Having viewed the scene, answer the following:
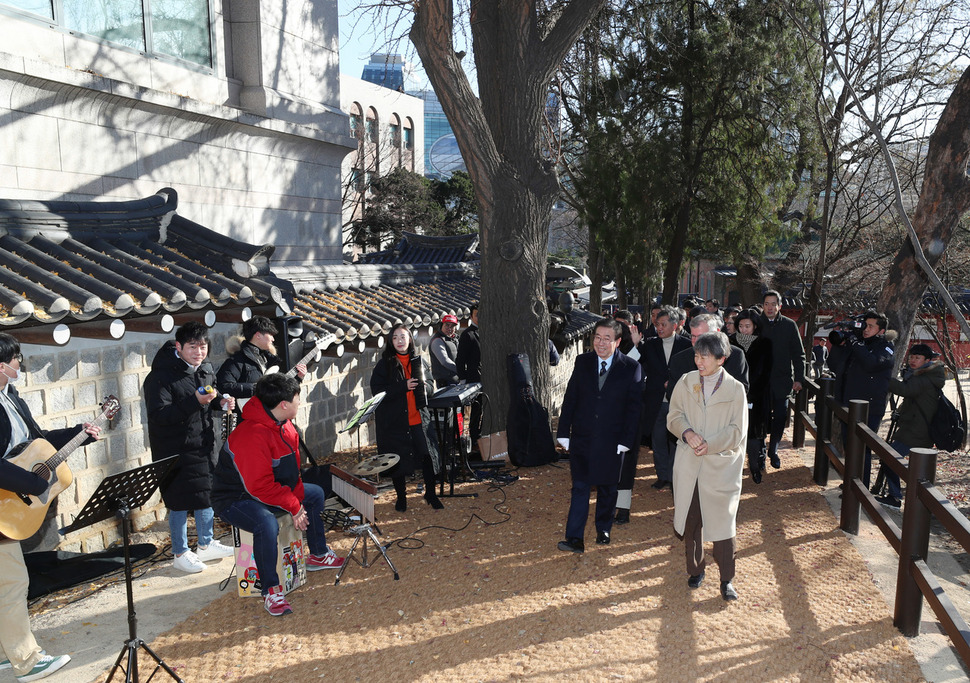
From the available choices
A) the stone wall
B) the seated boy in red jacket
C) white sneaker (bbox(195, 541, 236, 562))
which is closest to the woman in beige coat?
the seated boy in red jacket

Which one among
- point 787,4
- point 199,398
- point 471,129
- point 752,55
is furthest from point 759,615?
point 752,55

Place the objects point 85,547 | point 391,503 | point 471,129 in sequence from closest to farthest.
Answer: point 85,547, point 391,503, point 471,129

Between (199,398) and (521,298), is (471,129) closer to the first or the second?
(521,298)

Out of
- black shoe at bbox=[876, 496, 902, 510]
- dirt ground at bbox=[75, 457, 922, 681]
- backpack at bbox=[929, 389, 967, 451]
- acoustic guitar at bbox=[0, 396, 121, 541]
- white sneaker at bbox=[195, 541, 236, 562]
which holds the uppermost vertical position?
acoustic guitar at bbox=[0, 396, 121, 541]

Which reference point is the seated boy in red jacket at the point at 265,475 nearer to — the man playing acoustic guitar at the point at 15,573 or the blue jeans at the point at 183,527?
the blue jeans at the point at 183,527

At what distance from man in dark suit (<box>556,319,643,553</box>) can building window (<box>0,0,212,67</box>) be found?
282 inches

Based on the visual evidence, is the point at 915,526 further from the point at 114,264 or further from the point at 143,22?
the point at 143,22

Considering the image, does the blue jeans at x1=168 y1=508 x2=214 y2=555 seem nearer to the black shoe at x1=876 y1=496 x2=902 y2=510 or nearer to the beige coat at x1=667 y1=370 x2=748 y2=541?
the beige coat at x1=667 y1=370 x2=748 y2=541

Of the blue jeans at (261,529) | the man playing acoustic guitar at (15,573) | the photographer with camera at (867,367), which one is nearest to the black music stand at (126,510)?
the man playing acoustic guitar at (15,573)

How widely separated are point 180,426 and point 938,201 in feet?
29.3

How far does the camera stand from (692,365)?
6520mm

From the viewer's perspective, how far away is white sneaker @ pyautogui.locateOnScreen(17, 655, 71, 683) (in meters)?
4.14

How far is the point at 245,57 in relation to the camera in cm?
1095

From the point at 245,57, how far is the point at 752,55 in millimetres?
10352
